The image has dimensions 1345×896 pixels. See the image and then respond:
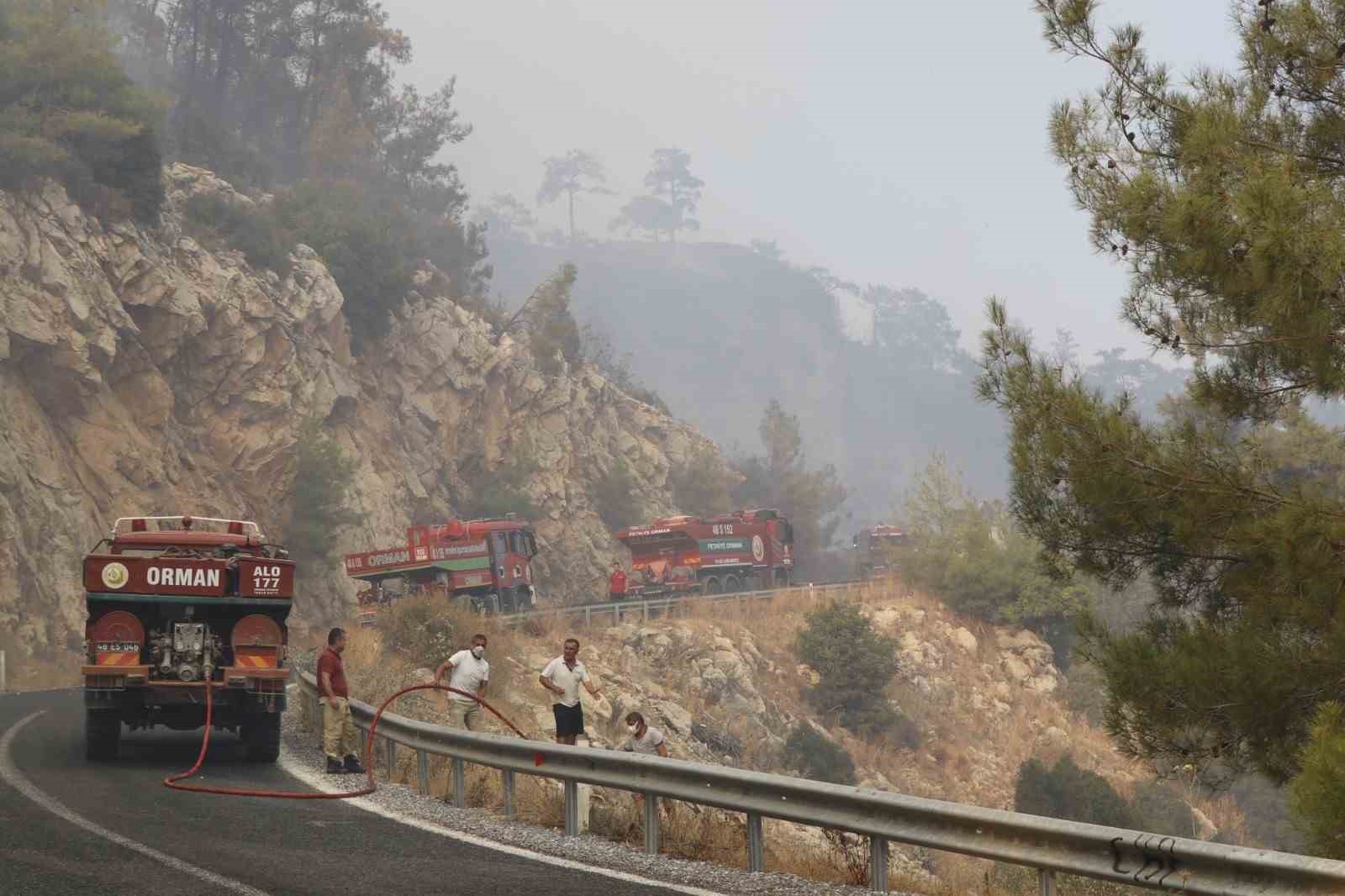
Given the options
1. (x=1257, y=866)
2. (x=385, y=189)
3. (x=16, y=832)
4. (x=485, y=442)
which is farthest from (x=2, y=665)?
(x=385, y=189)

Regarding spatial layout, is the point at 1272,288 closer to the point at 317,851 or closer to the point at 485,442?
the point at 317,851

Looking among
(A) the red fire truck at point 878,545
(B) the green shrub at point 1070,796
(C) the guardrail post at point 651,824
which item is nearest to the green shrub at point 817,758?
(B) the green shrub at point 1070,796

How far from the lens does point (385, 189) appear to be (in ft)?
293

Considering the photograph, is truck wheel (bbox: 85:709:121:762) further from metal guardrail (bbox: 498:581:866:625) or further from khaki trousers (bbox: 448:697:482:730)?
metal guardrail (bbox: 498:581:866:625)

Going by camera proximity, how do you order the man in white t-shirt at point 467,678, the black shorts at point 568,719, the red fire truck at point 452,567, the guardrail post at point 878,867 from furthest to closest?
the red fire truck at point 452,567
the man in white t-shirt at point 467,678
the black shorts at point 568,719
the guardrail post at point 878,867

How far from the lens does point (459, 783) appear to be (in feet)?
42.1

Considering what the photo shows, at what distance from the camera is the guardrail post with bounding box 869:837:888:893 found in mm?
8688

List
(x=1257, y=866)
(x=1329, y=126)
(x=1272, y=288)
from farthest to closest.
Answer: (x=1329, y=126) < (x=1272, y=288) < (x=1257, y=866)

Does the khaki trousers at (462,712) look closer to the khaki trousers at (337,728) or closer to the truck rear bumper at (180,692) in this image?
the khaki trousers at (337,728)

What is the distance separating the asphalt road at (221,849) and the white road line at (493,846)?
11cm

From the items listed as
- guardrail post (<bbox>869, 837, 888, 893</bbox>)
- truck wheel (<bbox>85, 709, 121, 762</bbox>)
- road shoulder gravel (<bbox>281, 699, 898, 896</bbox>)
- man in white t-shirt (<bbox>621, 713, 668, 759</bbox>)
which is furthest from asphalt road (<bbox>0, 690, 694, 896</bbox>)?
man in white t-shirt (<bbox>621, 713, 668, 759</bbox>)

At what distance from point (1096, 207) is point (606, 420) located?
224 feet

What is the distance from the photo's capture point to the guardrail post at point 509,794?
12008 millimetres

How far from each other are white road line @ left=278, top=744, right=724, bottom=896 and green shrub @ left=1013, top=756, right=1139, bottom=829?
25746 millimetres
